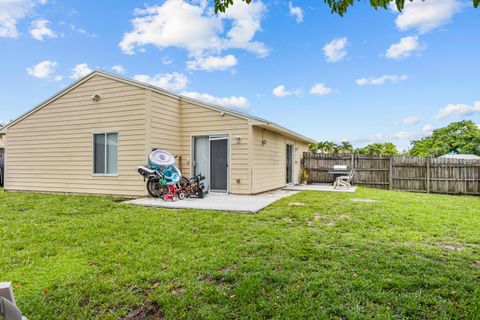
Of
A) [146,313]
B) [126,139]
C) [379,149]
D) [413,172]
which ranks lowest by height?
[146,313]

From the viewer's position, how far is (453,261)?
3.29m

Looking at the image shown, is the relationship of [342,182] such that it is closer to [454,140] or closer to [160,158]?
[160,158]

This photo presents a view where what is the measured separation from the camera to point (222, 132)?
9.34m

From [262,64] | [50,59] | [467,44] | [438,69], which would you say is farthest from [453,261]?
[50,59]

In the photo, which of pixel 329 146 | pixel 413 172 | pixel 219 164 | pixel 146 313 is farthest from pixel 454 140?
pixel 146 313

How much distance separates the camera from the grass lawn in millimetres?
2314

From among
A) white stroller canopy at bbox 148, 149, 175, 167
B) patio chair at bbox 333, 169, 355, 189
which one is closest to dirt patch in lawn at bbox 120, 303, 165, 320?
white stroller canopy at bbox 148, 149, 175, 167

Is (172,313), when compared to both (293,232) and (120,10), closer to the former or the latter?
(293,232)

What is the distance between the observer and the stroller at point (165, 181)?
805cm

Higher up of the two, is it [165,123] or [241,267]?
[165,123]

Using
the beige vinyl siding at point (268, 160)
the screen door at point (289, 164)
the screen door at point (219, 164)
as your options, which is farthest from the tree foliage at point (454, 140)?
the screen door at point (219, 164)

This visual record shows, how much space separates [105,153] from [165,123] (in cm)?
217

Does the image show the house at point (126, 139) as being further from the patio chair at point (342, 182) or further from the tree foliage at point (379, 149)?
the tree foliage at point (379, 149)

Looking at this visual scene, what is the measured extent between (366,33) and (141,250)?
9838 mm
